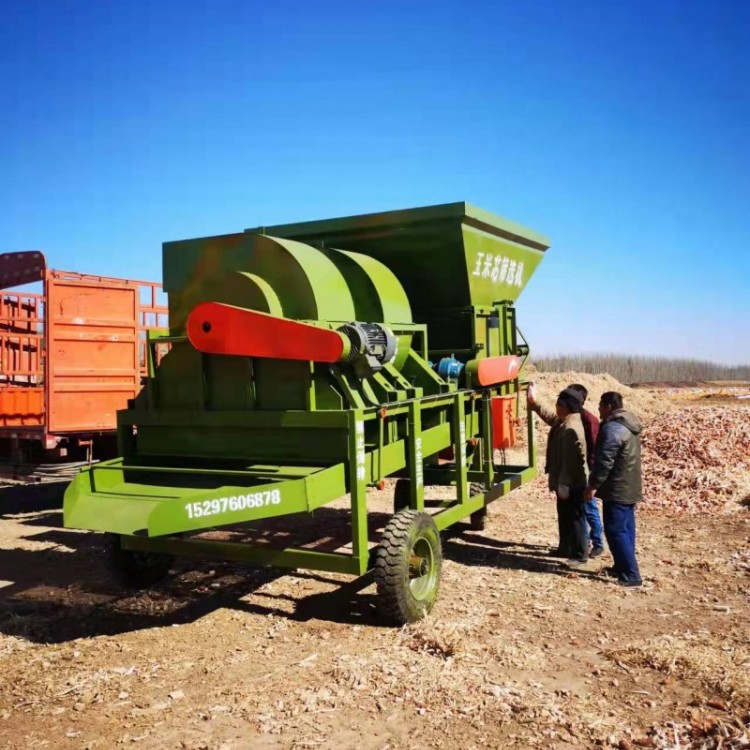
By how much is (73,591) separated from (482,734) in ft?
12.2

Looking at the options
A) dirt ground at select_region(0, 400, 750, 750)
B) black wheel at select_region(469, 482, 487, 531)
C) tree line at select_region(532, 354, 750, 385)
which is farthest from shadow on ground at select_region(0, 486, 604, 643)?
tree line at select_region(532, 354, 750, 385)

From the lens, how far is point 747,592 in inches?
218

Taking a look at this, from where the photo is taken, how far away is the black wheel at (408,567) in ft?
15.2

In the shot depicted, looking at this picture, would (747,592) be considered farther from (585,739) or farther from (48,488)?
(48,488)

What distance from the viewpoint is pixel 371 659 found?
4219 mm

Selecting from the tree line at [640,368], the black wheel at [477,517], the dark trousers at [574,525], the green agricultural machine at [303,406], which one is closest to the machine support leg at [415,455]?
the green agricultural machine at [303,406]

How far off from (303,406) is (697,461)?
7.31 m

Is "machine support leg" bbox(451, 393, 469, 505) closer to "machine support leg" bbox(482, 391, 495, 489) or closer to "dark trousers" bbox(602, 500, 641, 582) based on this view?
"machine support leg" bbox(482, 391, 495, 489)

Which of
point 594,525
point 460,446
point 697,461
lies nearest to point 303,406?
point 460,446

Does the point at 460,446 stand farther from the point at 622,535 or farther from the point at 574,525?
the point at 622,535

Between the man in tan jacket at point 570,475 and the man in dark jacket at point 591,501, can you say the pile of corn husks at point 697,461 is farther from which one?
the man in tan jacket at point 570,475

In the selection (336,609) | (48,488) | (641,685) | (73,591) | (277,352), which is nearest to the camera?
(641,685)

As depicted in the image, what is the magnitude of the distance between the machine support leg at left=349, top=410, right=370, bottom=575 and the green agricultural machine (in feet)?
0.04

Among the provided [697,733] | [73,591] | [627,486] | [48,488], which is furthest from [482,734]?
[48,488]
